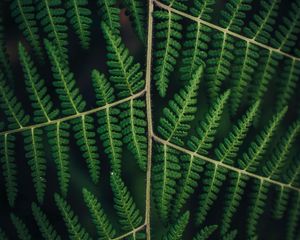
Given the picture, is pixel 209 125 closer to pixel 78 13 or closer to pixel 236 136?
pixel 236 136

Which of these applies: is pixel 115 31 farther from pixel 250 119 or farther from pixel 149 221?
pixel 149 221

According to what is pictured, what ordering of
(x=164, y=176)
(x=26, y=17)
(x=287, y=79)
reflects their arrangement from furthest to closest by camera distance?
1. (x=287, y=79)
2. (x=164, y=176)
3. (x=26, y=17)

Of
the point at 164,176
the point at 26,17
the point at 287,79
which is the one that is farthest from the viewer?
the point at 287,79

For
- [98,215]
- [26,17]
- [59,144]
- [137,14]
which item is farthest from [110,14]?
[98,215]

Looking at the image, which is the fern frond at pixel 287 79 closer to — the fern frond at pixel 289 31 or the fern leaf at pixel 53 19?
the fern frond at pixel 289 31

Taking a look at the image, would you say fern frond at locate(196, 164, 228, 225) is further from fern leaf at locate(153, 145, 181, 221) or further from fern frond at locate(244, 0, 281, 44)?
fern frond at locate(244, 0, 281, 44)

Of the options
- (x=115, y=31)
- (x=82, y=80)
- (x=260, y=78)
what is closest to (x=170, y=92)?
(x=82, y=80)
